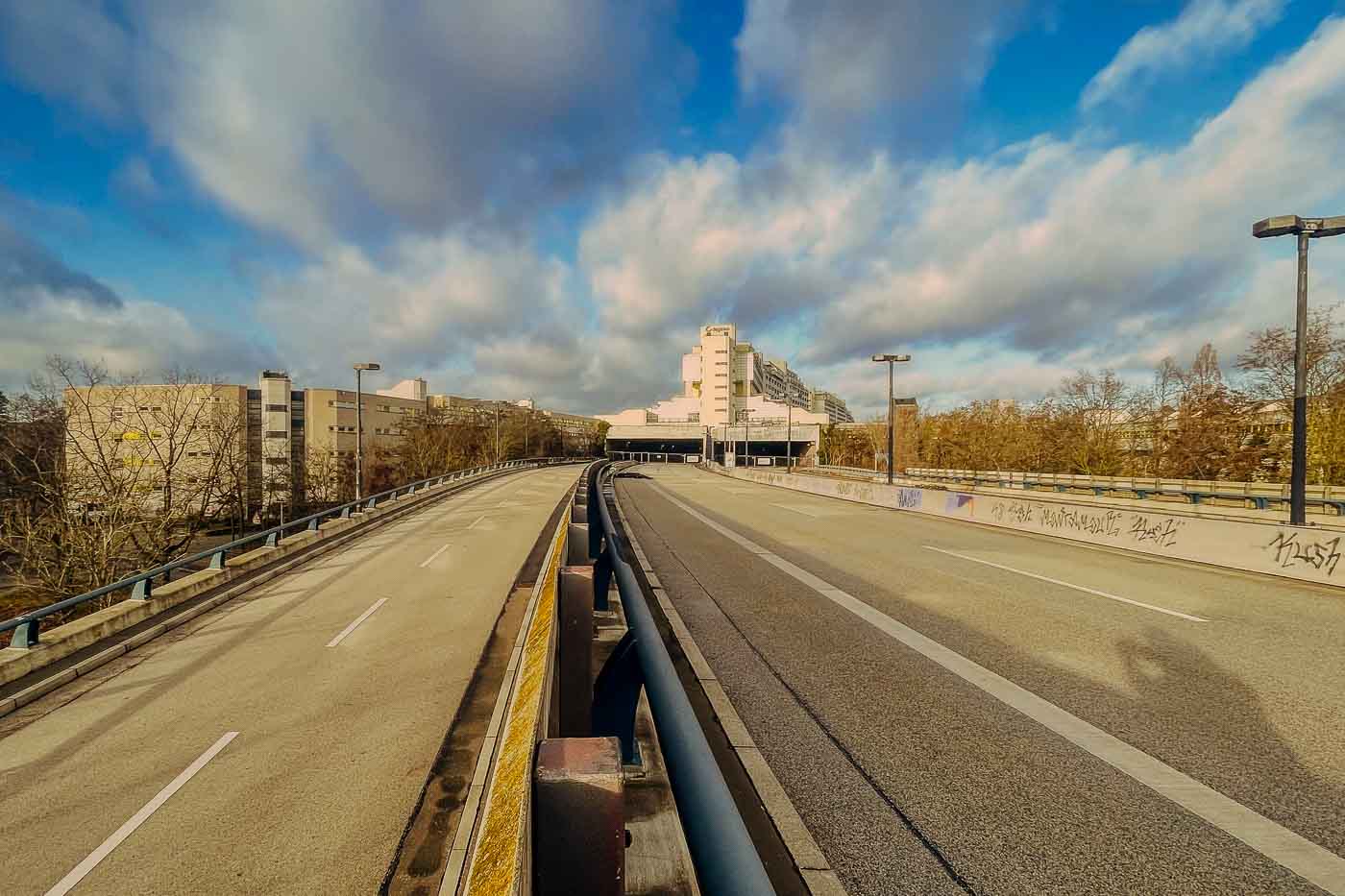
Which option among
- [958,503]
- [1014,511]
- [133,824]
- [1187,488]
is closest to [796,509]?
[958,503]

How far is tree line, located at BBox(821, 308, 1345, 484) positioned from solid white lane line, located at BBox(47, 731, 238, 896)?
39024 mm

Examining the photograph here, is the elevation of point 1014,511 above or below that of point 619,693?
below

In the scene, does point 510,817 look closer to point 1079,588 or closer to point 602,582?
point 602,582

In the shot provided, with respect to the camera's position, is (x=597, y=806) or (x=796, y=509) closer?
(x=597, y=806)

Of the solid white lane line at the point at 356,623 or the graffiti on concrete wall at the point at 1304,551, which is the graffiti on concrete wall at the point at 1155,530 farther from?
the solid white lane line at the point at 356,623

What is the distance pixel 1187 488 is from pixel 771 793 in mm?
32448

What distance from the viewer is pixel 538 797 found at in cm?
122

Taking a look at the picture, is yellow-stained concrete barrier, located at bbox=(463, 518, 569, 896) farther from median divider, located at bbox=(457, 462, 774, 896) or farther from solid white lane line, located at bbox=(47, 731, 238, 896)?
solid white lane line, located at bbox=(47, 731, 238, 896)

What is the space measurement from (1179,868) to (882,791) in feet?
4.90

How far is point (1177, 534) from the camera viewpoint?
1247cm

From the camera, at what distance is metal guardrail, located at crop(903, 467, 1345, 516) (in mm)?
18234

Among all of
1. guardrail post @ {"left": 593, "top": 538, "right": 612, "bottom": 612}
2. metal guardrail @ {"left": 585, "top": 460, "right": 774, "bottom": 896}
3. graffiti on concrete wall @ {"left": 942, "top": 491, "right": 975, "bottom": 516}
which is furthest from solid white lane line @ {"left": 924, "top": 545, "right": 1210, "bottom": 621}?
metal guardrail @ {"left": 585, "top": 460, "right": 774, "bottom": 896}

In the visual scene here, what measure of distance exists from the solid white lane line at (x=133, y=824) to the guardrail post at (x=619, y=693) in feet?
16.2

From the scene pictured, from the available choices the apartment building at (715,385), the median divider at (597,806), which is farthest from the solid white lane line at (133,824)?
the apartment building at (715,385)
